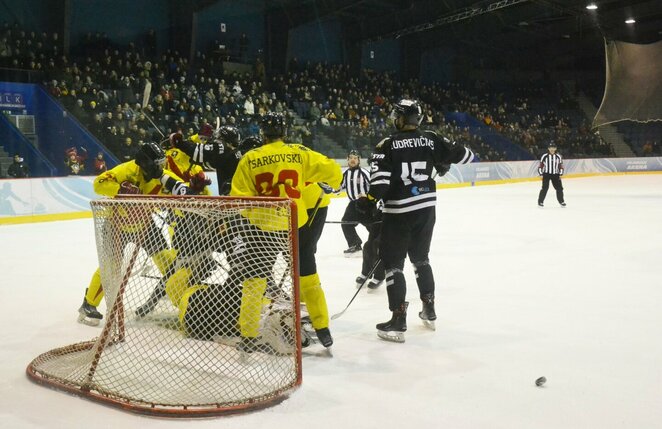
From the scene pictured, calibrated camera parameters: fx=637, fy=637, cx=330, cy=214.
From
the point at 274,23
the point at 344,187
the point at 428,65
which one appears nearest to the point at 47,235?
the point at 344,187

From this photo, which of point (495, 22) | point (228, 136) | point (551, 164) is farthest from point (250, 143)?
point (495, 22)

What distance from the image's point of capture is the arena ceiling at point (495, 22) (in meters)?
21.8

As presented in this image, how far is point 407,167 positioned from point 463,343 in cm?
108

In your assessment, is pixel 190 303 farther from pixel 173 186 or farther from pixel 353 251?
pixel 353 251

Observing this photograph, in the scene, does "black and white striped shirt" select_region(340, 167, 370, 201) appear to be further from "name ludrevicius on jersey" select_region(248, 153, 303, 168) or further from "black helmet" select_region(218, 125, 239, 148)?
"name ludrevicius on jersey" select_region(248, 153, 303, 168)

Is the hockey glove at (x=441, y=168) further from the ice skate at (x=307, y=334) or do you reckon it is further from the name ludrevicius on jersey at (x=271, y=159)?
the ice skate at (x=307, y=334)

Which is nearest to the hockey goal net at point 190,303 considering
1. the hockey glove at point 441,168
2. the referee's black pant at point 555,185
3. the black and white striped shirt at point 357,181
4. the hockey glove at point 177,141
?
the hockey glove at point 441,168

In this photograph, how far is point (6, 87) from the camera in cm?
1352

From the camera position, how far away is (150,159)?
13.0ft

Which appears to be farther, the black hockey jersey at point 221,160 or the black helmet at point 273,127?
the black hockey jersey at point 221,160

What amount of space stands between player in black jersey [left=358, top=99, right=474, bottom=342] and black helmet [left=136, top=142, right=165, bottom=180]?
130cm

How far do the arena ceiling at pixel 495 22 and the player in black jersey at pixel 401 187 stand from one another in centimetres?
1857

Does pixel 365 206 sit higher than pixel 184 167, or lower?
lower

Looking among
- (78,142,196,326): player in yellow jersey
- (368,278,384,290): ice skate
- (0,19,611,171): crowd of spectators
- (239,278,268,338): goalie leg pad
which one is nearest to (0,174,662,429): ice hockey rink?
(368,278,384,290): ice skate
